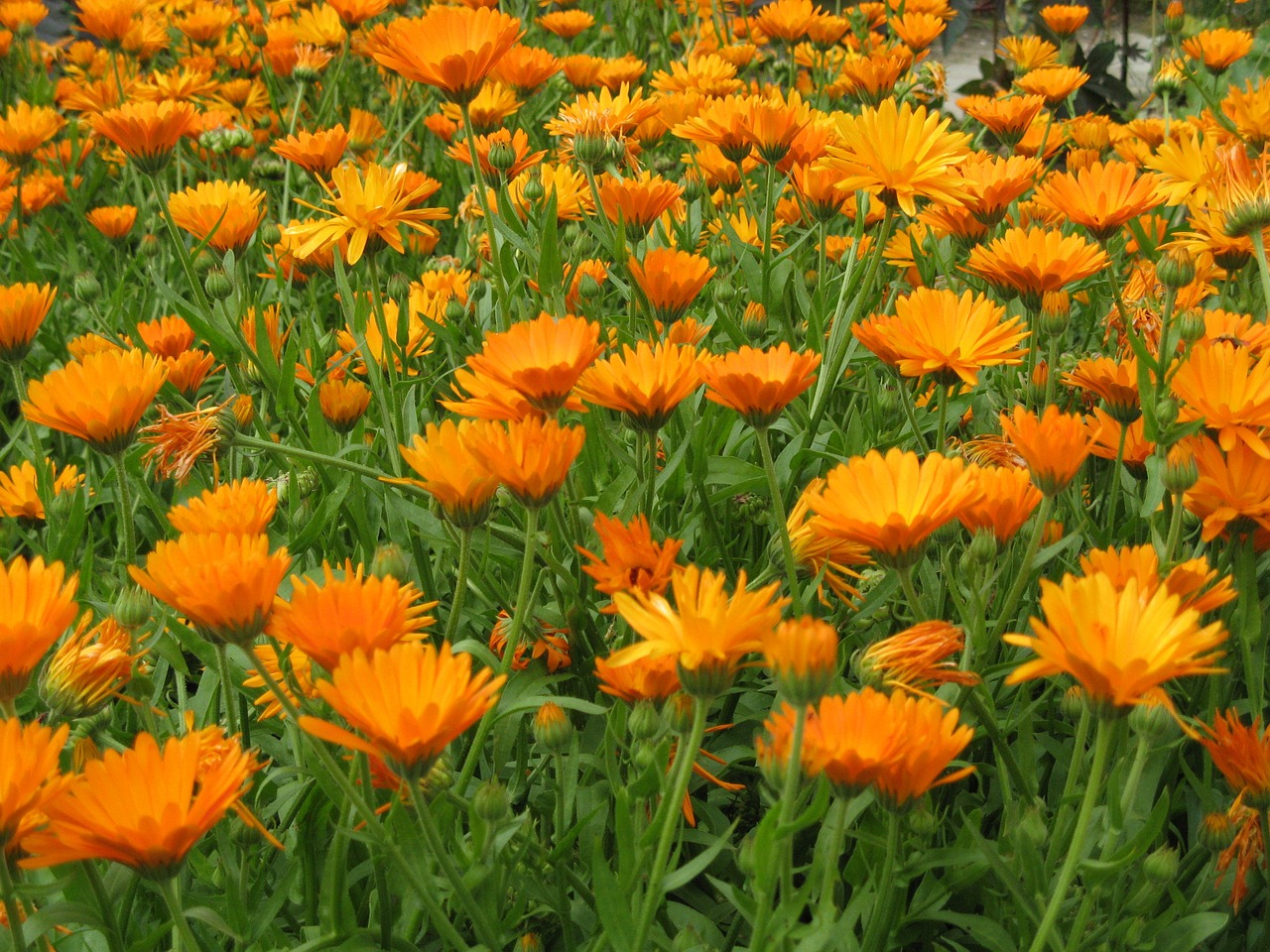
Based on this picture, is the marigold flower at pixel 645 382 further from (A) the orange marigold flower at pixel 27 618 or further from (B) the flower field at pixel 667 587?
(A) the orange marigold flower at pixel 27 618

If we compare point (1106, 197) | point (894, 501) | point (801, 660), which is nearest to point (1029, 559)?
point (894, 501)

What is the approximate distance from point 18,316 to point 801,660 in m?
1.18

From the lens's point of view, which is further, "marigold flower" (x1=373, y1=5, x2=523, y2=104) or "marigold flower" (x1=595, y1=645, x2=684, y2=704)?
"marigold flower" (x1=373, y1=5, x2=523, y2=104)

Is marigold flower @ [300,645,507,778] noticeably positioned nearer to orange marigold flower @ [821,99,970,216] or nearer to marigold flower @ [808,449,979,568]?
Result: marigold flower @ [808,449,979,568]

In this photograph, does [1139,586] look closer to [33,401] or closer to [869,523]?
[869,523]

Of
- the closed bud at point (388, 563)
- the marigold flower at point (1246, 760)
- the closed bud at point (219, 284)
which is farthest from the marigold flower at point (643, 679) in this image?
the closed bud at point (219, 284)

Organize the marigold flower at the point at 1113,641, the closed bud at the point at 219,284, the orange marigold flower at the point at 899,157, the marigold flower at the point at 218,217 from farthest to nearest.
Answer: the marigold flower at the point at 218,217, the closed bud at the point at 219,284, the orange marigold flower at the point at 899,157, the marigold flower at the point at 1113,641

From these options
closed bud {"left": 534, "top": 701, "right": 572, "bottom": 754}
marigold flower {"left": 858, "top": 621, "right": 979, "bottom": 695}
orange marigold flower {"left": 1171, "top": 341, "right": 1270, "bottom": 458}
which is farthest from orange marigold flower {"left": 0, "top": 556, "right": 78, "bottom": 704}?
orange marigold flower {"left": 1171, "top": 341, "right": 1270, "bottom": 458}

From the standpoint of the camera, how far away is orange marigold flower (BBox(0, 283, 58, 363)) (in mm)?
1462

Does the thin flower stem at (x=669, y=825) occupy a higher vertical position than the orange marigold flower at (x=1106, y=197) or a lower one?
lower

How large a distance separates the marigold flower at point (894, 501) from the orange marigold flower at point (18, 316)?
105 centimetres

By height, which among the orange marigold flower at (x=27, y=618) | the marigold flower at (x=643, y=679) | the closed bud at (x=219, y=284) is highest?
the orange marigold flower at (x=27, y=618)

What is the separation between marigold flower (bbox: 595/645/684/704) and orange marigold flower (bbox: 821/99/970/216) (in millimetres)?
642

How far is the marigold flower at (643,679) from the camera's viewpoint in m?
0.89
